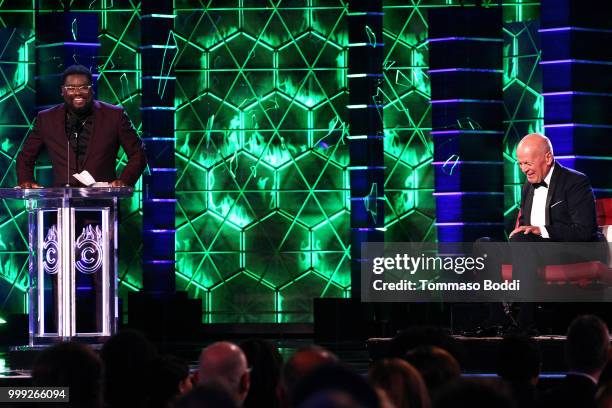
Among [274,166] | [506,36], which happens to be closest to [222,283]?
[274,166]

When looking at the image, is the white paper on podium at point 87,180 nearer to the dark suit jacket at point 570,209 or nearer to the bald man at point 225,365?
the dark suit jacket at point 570,209

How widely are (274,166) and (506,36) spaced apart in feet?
10.7

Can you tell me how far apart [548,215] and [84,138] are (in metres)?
2.62

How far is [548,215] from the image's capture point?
22.4 ft

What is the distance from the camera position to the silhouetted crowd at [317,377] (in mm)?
2266

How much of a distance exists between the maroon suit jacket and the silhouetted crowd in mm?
2356

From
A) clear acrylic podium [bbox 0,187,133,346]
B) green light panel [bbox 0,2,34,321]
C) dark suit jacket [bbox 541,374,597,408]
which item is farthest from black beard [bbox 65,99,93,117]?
green light panel [bbox 0,2,34,321]

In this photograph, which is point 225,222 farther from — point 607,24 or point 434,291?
point 434,291

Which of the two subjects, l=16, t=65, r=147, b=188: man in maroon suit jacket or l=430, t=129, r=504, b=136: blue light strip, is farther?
l=430, t=129, r=504, b=136: blue light strip

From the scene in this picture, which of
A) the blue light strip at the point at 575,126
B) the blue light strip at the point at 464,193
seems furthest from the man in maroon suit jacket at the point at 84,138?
the blue light strip at the point at 464,193

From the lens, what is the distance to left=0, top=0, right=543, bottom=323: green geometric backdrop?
14656 mm

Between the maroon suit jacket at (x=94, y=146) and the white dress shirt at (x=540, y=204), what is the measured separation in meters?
2.23

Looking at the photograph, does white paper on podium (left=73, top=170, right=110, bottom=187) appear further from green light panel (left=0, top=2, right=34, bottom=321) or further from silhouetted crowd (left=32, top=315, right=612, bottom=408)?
green light panel (left=0, top=2, right=34, bottom=321)

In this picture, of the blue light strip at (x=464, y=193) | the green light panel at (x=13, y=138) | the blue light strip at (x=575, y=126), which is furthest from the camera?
the green light panel at (x=13, y=138)
